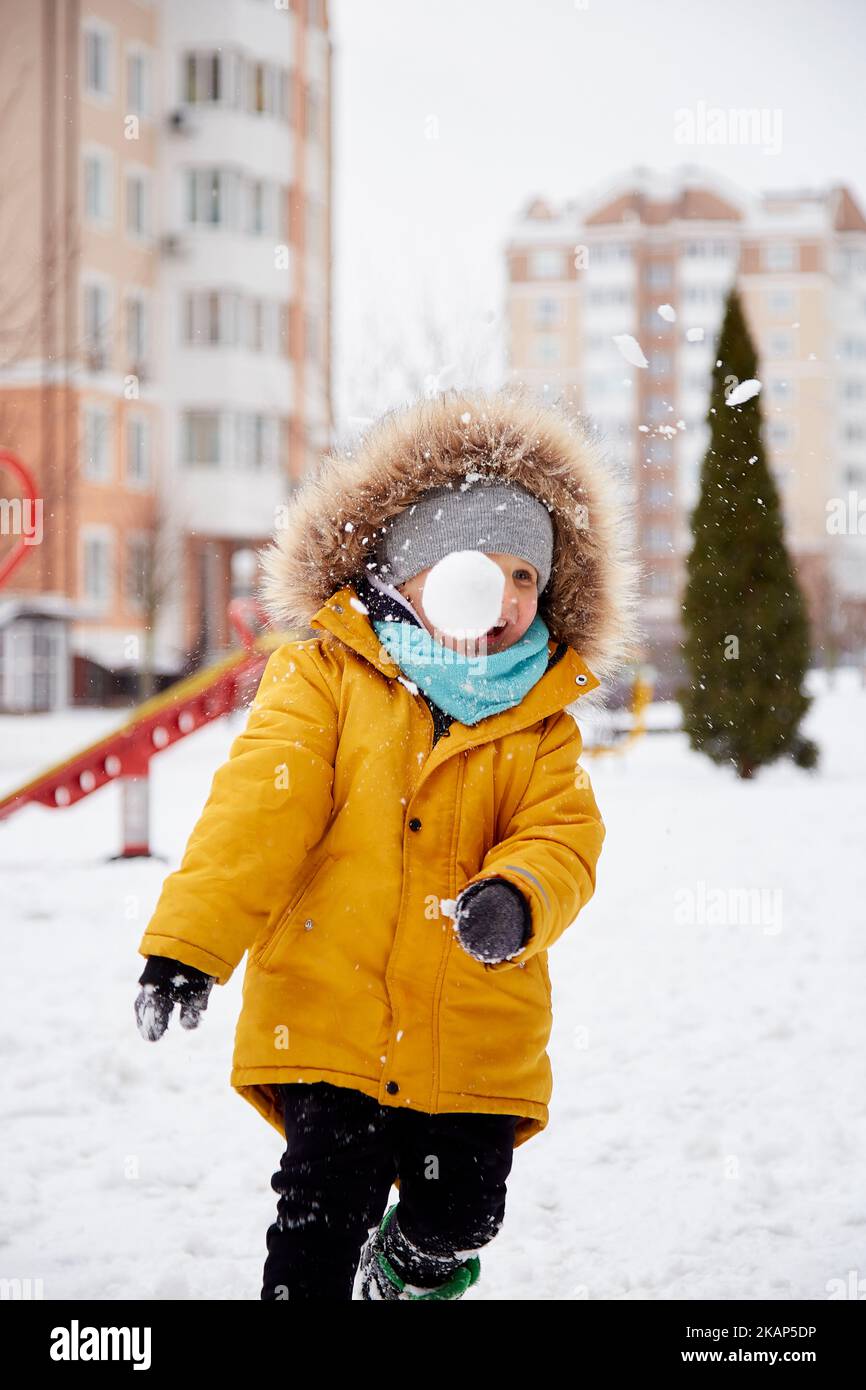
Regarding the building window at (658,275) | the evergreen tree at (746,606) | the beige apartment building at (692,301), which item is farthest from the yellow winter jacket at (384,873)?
the building window at (658,275)

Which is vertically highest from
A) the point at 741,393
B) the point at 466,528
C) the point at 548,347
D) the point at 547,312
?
the point at 547,312

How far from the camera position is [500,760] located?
7.05 feet

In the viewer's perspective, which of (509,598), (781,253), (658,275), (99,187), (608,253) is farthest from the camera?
(658,275)

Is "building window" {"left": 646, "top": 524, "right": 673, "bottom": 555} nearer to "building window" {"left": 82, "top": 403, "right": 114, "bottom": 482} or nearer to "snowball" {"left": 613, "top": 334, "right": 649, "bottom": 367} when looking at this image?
"building window" {"left": 82, "top": 403, "right": 114, "bottom": 482}

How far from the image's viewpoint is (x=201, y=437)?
1005 inches

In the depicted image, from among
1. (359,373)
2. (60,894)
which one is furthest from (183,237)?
(60,894)

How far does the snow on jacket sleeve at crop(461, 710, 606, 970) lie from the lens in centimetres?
191

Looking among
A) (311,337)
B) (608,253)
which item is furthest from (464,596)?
(608,253)

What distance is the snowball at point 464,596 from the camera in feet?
7.04

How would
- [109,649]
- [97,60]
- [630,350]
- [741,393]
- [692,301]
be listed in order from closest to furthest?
[630,350], [741,393], [97,60], [109,649], [692,301]

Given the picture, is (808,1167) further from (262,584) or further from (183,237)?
(183,237)

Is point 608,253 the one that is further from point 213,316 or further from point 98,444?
point 98,444

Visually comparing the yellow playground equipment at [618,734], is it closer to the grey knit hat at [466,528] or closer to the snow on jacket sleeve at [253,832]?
the grey knit hat at [466,528]

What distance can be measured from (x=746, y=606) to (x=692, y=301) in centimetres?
3932
